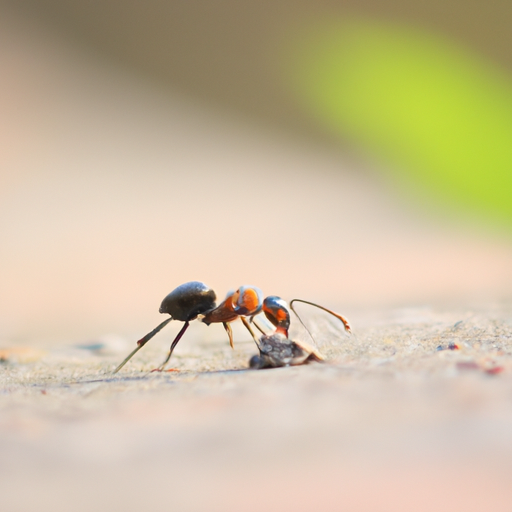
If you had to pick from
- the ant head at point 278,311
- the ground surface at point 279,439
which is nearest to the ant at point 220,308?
the ant head at point 278,311

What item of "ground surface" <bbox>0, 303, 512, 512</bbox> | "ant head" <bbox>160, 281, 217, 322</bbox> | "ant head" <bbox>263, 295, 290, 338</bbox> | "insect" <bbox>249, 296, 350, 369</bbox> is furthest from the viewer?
"ant head" <bbox>160, 281, 217, 322</bbox>

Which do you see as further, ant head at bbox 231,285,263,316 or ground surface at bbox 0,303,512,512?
ant head at bbox 231,285,263,316

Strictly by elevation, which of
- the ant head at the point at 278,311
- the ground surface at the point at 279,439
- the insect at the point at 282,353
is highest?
the ant head at the point at 278,311

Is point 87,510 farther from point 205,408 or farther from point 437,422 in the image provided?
point 437,422

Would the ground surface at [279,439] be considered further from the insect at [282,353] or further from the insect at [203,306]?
the insect at [203,306]

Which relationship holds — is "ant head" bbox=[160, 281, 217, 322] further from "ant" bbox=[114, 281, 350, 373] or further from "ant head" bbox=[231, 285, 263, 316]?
"ant head" bbox=[231, 285, 263, 316]

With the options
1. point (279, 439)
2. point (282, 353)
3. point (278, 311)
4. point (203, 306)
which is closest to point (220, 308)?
point (203, 306)

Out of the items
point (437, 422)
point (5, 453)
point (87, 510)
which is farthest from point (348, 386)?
point (5, 453)

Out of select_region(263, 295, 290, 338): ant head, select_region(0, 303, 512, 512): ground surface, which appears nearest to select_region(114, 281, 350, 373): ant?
select_region(263, 295, 290, 338): ant head

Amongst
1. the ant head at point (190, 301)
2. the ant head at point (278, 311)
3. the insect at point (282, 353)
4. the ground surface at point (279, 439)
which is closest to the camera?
the ground surface at point (279, 439)
